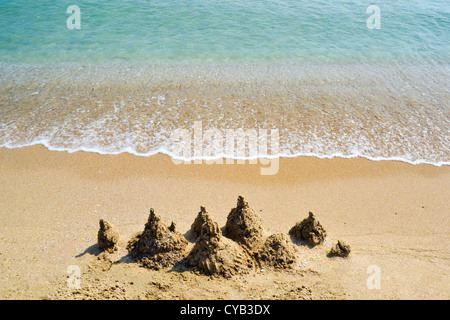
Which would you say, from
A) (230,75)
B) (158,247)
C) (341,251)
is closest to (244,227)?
(158,247)

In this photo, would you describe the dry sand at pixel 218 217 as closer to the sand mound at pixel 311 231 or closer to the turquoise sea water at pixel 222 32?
the sand mound at pixel 311 231

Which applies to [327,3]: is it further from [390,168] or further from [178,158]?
[178,158]

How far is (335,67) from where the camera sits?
12.3 metres

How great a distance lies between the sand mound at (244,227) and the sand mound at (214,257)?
36 centimetres

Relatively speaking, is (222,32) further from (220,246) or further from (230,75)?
(220,246)

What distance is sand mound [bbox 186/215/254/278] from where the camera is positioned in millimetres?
4500

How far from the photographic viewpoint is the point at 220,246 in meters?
4.58

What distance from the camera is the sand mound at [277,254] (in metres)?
4.73

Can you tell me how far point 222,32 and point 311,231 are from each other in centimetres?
1172
